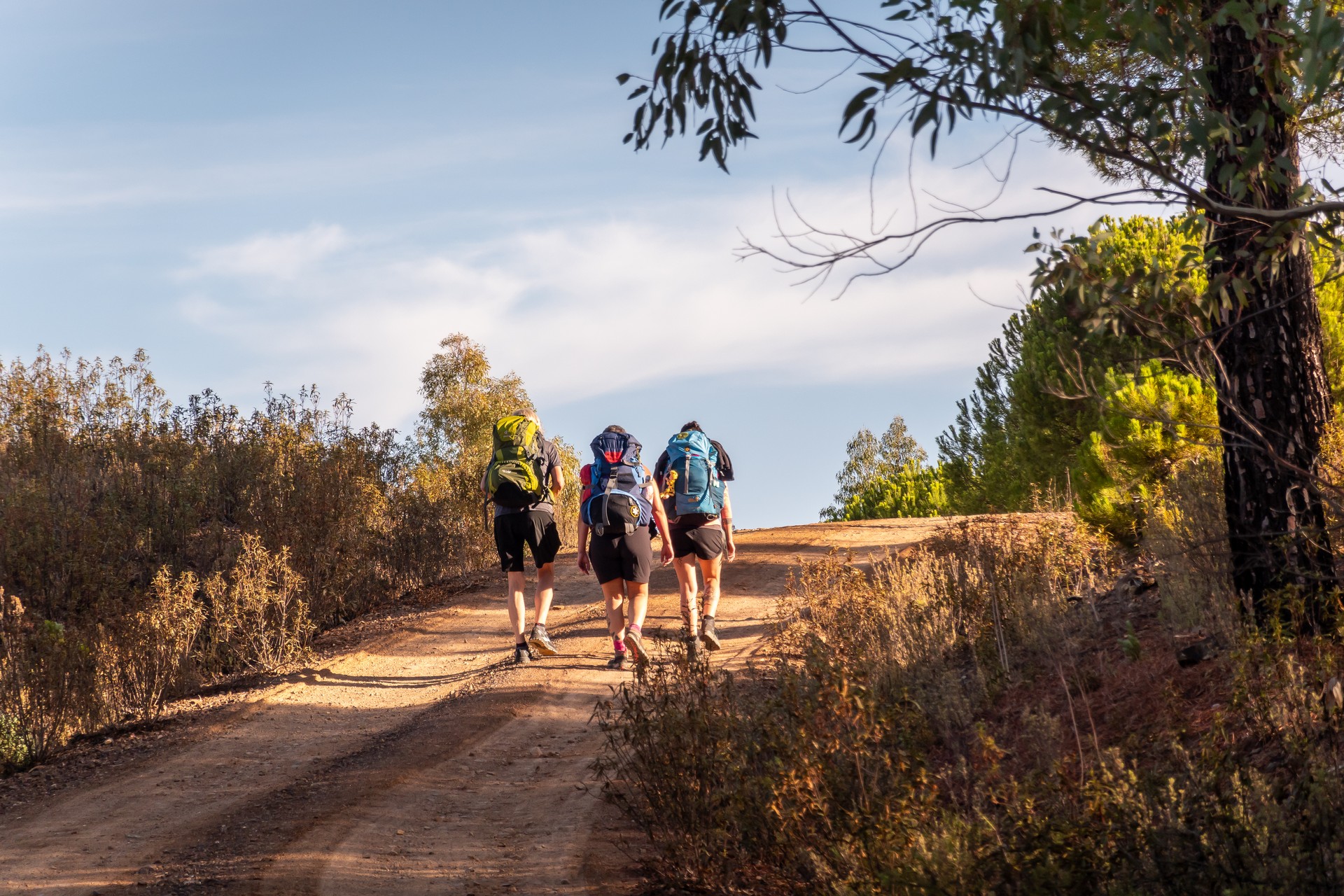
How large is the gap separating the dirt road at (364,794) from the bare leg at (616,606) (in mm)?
406

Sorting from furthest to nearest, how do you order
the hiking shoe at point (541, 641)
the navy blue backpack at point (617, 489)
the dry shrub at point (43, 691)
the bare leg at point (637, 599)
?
the hiking shoe at point (541, 641) → the bare leg at point (637, 599) → the navy blue backpack at point (617, 489) → the dry shrub at point (43, 691)

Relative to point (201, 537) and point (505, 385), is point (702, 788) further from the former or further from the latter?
point (505, 385)

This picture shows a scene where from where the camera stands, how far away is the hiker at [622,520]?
8.92 metres

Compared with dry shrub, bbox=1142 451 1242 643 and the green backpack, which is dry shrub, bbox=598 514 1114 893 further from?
the green backpack

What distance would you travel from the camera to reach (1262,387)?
19.6ft

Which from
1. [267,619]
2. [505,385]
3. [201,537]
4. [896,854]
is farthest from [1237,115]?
[505,385]

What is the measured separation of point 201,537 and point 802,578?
34.4 feet

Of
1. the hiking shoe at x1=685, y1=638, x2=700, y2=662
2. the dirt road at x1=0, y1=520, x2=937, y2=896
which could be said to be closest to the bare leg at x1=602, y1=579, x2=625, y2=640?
the dirt road at x1=0, y1=520, x2=937, y2=896

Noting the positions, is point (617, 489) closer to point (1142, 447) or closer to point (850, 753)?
point (850, 753)

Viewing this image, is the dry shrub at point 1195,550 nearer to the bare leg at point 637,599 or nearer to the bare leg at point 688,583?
the bare leg at point 688,583

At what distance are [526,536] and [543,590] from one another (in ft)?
1.98

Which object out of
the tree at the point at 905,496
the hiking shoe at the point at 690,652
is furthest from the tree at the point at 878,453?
the hiking shoe at the point at 690,652

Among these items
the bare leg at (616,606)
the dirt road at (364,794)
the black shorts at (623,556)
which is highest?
the black shorts at (623,556)

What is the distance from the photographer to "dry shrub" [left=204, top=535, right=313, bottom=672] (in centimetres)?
1140
